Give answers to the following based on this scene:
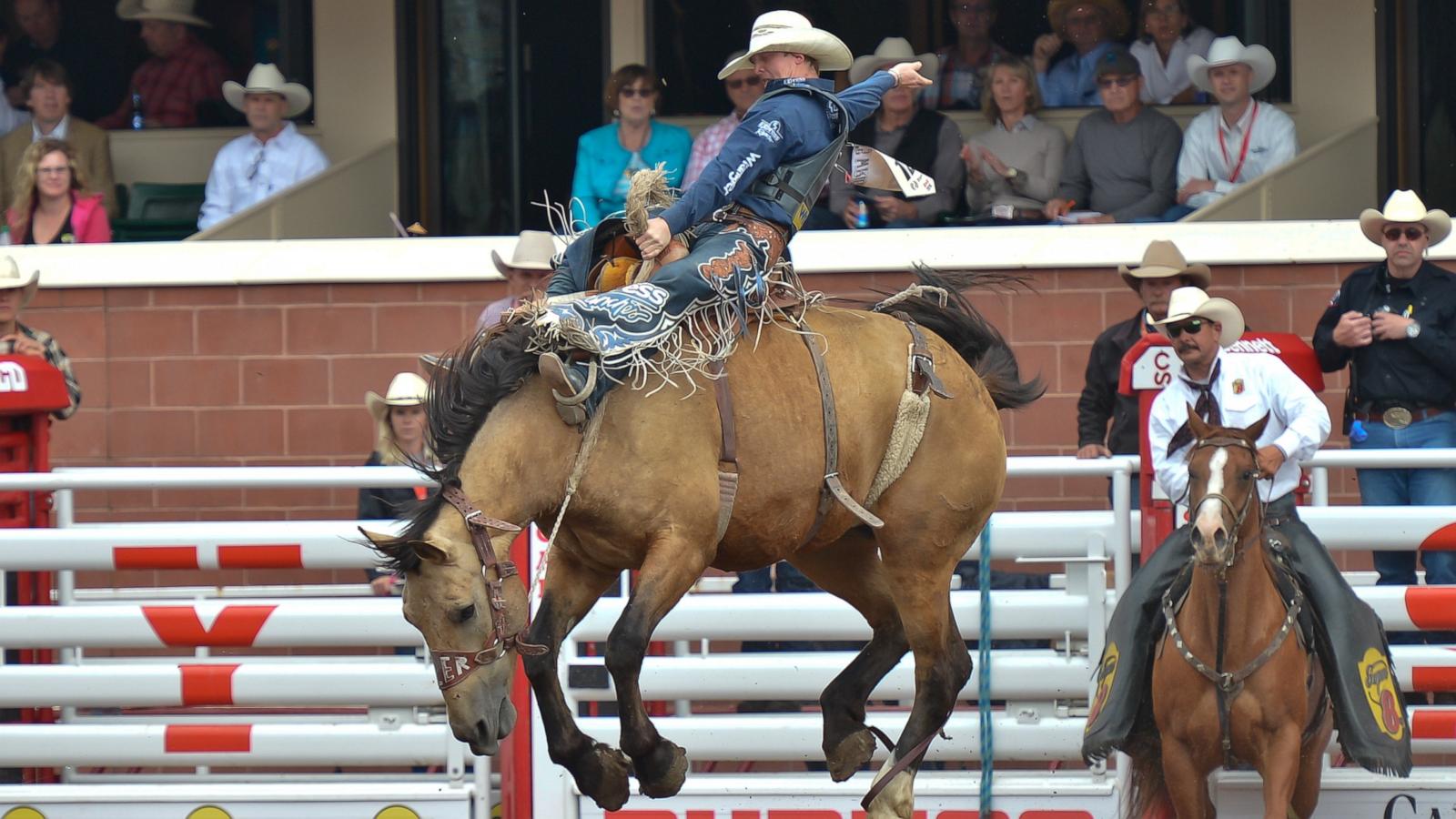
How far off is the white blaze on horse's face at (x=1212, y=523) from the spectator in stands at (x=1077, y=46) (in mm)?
4174

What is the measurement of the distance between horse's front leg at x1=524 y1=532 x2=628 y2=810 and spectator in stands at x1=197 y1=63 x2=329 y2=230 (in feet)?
18.0

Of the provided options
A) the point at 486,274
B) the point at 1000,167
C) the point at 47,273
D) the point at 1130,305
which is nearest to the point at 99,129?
the point at 47,273

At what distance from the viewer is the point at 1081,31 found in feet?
33.1

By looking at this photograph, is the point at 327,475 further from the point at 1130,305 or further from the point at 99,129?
the point at 99,129

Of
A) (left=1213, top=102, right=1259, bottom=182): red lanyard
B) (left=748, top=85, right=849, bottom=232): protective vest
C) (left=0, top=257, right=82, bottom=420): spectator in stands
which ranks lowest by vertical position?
(left=0, top=257, right=82, bottom=420): spectator in stands

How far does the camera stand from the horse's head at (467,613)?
4613 mm

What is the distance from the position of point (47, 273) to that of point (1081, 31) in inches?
202

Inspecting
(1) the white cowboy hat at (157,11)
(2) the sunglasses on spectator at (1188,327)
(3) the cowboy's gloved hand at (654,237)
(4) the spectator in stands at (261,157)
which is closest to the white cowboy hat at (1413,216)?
(2) the sunglasses on spectator at (1188,327)

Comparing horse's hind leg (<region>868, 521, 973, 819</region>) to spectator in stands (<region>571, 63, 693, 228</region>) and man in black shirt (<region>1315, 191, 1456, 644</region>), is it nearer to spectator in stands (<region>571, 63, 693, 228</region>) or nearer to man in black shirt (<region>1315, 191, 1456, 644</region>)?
man in black shirt (<region>1315, 191, 1456, 644</region>)

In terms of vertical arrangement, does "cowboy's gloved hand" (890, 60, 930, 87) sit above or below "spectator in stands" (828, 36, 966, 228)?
below

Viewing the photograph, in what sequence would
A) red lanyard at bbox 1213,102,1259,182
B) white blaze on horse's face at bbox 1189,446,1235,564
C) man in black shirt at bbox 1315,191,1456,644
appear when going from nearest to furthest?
white blaze on horse's face at bbox 1189,446,1235,564
man in black shirt at bbox 1315,191,1456,644
red lanyard at bbox 1213,102,1259,182

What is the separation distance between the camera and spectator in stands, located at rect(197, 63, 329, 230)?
1014 cm

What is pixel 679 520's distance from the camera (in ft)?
15.8

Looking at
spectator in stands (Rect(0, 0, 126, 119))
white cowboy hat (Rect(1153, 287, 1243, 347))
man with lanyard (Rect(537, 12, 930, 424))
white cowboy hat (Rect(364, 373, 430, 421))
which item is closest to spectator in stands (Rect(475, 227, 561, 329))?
white cowboy hat (Rect(364, 373, 430, 421))
